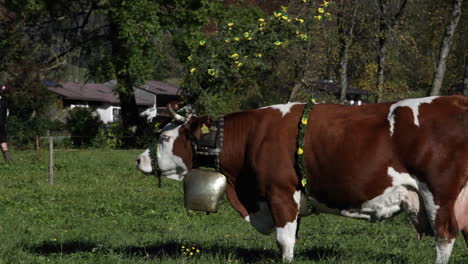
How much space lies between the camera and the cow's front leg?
6.73m

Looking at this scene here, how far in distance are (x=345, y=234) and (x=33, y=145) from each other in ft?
82.2

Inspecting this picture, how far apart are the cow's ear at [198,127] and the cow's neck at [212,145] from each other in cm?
4

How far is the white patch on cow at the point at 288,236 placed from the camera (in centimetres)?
675

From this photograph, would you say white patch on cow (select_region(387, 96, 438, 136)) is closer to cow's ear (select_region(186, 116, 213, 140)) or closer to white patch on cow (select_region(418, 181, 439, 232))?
white patch on cow (select_region(418, 181, 439, 232))

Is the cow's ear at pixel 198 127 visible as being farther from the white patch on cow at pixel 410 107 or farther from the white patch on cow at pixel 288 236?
the white patch on cow at pixel 410 107

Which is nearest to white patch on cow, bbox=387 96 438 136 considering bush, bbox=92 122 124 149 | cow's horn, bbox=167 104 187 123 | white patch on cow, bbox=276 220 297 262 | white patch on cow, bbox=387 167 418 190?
white patch on cow, bbox=387 167 418 190

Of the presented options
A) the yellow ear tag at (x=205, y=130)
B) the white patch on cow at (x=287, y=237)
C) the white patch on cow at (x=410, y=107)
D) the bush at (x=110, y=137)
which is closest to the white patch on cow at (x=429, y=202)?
the white patch on cow at (x=410, y=107)

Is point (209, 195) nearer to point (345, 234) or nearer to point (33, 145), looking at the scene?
point (345, 234)

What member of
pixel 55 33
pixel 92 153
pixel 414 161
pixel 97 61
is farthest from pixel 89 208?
pixel 55 33

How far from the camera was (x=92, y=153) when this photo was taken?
25.8 m

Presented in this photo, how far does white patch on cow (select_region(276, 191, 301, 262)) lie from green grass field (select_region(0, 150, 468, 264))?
0.70ft

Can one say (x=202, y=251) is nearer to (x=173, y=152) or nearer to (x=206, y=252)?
(x=206, y=252)

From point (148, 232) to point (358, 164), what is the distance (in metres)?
4.42

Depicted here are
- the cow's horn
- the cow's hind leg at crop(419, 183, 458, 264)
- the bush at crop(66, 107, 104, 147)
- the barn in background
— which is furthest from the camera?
the barn in background
